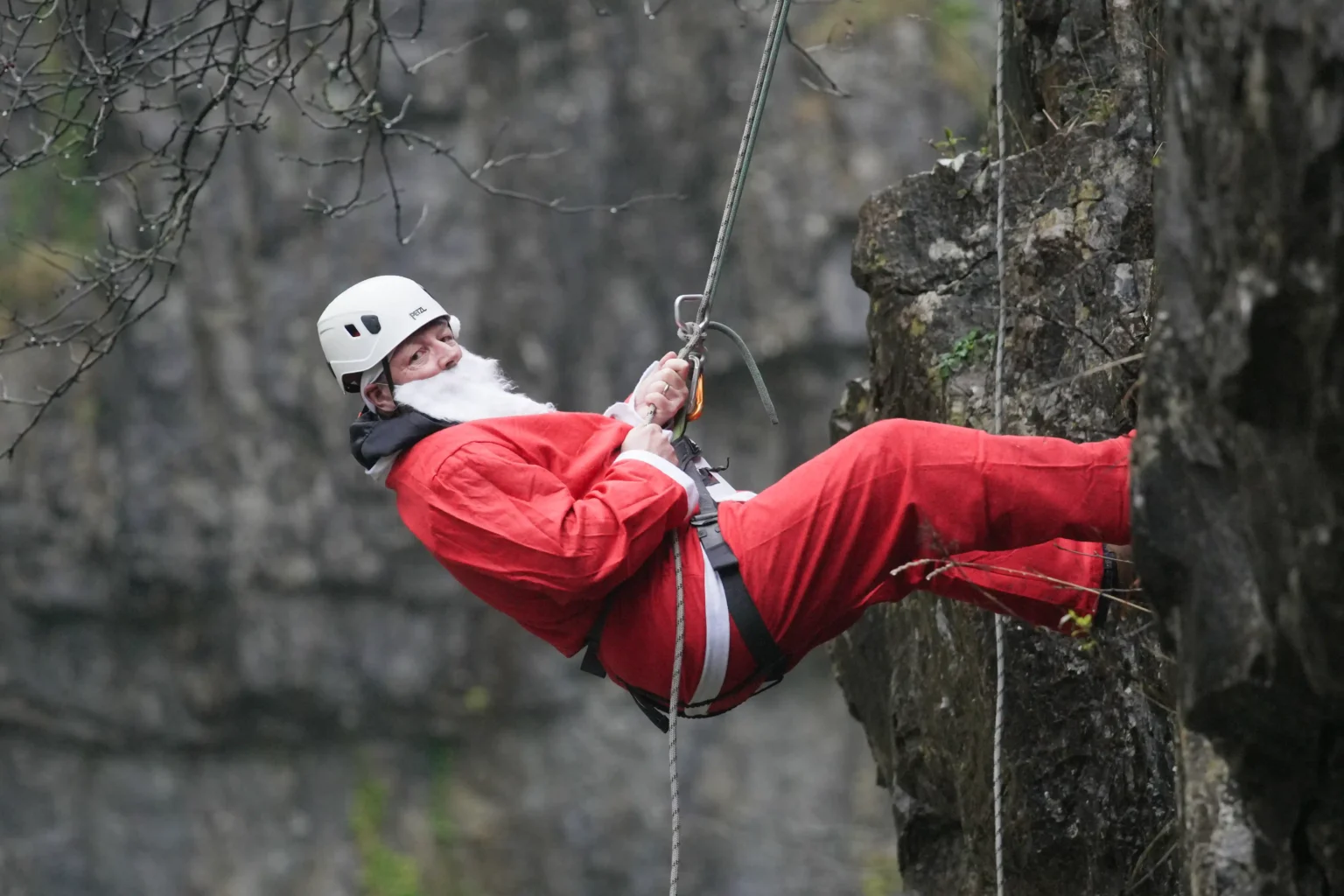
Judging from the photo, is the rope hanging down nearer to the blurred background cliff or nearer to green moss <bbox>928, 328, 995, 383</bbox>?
green moss <bbox>928, 328, 995, 383</bbox>

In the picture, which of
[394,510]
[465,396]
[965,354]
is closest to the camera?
[465,396]

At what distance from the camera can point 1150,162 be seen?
397cm

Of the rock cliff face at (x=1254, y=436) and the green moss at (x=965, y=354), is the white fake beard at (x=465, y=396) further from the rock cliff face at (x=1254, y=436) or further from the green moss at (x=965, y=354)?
the rock cliff face at (x=1254, y=436)

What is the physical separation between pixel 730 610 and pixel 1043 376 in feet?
4.39

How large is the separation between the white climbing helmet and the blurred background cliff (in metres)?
8.15

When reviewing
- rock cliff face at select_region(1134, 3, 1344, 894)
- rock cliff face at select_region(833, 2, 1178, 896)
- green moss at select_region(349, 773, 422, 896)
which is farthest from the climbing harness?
green moss at select_region(349, 773, 422, 896)

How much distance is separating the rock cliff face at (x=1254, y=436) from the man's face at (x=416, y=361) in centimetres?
193

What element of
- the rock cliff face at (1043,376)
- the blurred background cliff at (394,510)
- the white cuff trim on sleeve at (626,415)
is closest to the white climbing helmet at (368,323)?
the white cuff trim on sleeve at (626,415)

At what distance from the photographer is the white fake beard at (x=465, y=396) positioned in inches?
142

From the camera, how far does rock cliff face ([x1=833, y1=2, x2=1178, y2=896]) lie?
389 cm

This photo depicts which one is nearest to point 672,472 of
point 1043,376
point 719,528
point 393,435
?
point 719,528

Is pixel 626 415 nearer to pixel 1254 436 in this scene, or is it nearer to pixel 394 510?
pixel 1254 436

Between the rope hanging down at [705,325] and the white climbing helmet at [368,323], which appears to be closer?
the rope hanging down at [705,325]

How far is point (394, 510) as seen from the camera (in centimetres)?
1218
